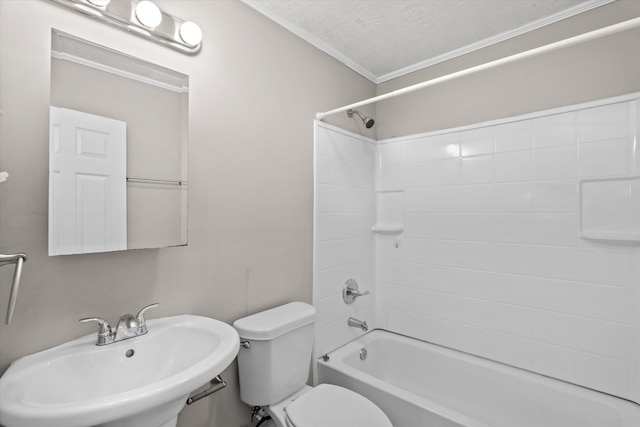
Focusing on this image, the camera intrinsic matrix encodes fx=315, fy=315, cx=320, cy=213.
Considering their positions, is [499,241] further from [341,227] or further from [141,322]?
[141,322]

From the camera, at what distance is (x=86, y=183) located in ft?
3.53

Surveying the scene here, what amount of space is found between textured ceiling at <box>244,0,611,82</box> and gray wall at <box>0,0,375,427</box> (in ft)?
0.36

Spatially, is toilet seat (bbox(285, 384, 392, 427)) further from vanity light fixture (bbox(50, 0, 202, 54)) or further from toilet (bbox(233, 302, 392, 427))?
vanity light fixture (bbox(50, 0, 202, 54))

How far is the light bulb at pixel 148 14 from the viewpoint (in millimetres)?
1186

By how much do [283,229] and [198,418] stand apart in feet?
3.19

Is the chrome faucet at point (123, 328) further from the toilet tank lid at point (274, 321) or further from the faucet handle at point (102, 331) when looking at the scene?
the toilet tank lid at point (274, 321)

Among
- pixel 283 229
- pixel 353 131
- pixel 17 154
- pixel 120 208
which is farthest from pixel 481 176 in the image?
pixel 17 154

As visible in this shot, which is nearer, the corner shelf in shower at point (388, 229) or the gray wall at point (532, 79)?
the gray wall at point (532, 79)

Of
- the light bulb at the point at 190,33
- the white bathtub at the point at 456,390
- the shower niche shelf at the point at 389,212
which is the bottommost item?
the white bathtub at the point at 456,390

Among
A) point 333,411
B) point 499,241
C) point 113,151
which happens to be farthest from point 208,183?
point 499,241

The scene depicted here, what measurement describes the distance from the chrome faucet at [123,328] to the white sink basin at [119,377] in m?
0.02

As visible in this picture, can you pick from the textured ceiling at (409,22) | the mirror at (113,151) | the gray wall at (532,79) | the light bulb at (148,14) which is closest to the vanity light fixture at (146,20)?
the light bulb at (148,14)

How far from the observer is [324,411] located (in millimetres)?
1450

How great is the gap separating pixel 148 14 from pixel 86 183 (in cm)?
68
